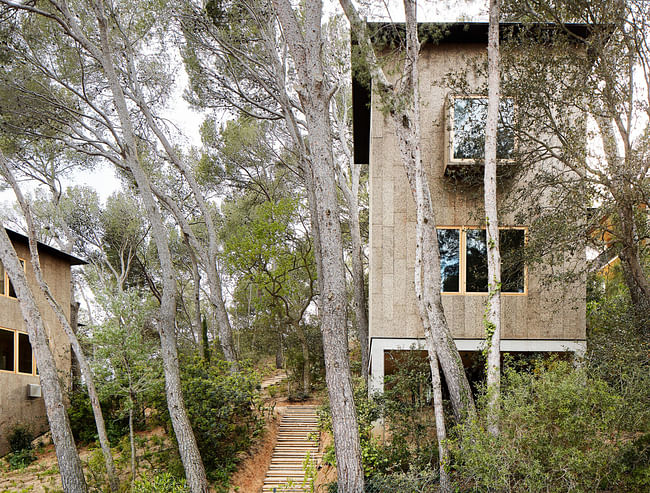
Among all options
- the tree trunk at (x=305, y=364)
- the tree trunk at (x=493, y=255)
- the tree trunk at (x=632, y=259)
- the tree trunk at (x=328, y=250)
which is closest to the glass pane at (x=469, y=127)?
the tree trunk at (x=493, y=255)

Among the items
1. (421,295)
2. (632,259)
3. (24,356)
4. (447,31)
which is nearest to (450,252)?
(421,295)

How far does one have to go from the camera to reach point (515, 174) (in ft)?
35.5

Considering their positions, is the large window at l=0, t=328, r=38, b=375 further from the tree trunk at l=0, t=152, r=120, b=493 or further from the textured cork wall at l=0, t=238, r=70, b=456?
the tree trunk at l=0, t=152, r=120, b=493

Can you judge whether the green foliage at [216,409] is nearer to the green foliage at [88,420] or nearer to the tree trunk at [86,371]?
the tree trunk at [86,371]

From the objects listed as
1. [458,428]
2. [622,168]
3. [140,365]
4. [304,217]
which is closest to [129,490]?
[140,365]

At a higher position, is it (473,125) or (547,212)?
(473,125)

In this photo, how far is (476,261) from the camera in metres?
11.4

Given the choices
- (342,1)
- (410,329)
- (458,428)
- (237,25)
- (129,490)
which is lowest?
(129,490)

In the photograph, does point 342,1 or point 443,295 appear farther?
point 443,295

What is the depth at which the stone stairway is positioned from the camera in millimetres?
11438

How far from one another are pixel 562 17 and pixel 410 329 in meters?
6.40

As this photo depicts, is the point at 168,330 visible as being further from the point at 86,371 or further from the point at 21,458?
the point at 21,458

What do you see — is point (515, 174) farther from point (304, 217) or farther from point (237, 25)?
point (304, 217)

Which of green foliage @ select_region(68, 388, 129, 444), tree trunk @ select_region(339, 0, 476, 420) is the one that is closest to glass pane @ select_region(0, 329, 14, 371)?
green foliage @ select_region(68, 388, 129, 444)
